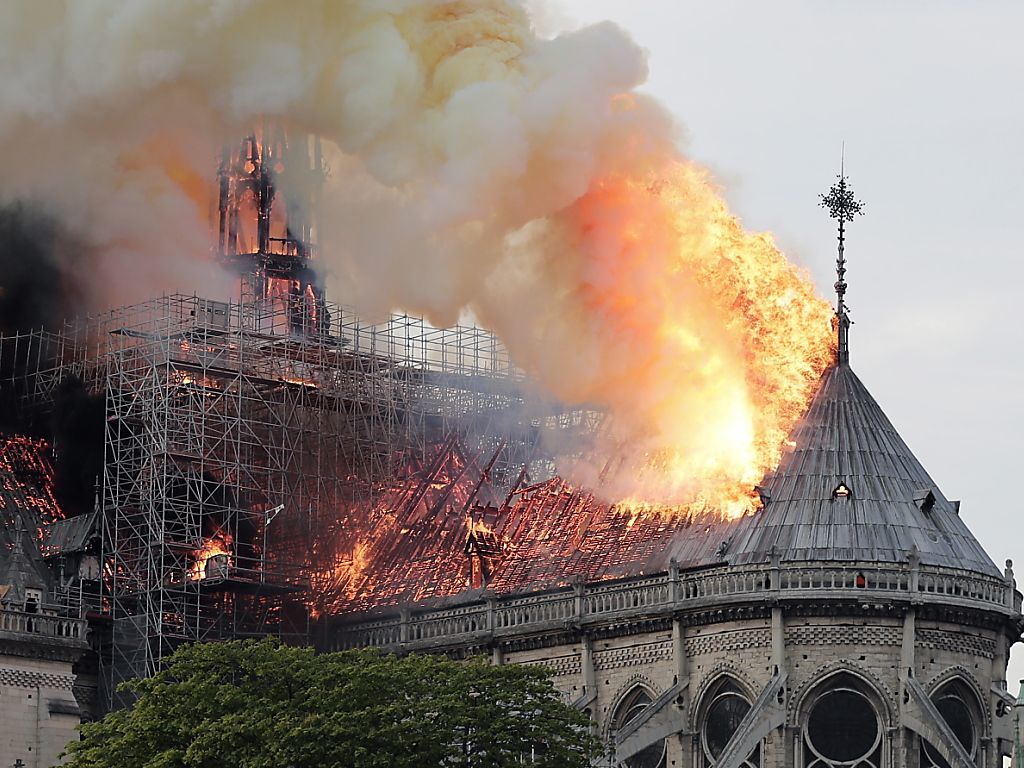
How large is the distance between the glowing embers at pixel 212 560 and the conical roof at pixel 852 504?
1972cm

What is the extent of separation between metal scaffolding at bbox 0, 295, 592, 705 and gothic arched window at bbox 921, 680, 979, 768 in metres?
19.6

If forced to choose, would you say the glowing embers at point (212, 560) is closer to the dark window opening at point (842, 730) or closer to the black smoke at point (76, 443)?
the black smoke at point (76, 443)

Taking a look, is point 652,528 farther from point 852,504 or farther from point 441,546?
point 441,546

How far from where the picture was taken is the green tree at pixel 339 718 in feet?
284

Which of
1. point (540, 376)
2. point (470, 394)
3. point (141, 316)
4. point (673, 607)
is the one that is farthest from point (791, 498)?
point (141, 316)

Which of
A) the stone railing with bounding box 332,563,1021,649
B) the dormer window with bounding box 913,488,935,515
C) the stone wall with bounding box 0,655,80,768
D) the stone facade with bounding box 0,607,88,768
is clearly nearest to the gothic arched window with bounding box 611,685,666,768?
the stone railing with bounding box 332,563,1021,649

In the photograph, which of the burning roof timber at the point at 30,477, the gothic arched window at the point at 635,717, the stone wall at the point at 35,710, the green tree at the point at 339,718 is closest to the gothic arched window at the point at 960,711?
the gothic arched window at the point at 635,717

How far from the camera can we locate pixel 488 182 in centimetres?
10756

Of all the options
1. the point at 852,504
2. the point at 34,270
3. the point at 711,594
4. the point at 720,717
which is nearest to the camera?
the point at 720,717

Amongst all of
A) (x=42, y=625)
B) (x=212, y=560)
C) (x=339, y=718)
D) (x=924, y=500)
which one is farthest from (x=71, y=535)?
(x=924, y=500)

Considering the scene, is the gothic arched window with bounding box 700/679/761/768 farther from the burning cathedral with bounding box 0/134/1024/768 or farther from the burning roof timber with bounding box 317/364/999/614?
the burning roof timber with bounding box 317/364/999/614

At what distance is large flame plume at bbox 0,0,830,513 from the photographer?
103625 mm

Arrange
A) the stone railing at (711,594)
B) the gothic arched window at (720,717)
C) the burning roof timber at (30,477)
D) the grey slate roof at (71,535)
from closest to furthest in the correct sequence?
the stone railing at (711,594) < the gothic arched window at (720,717) < the grey slate roof at (71,535) < the burning roof timber at (30,477)

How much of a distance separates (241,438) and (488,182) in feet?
42.2
